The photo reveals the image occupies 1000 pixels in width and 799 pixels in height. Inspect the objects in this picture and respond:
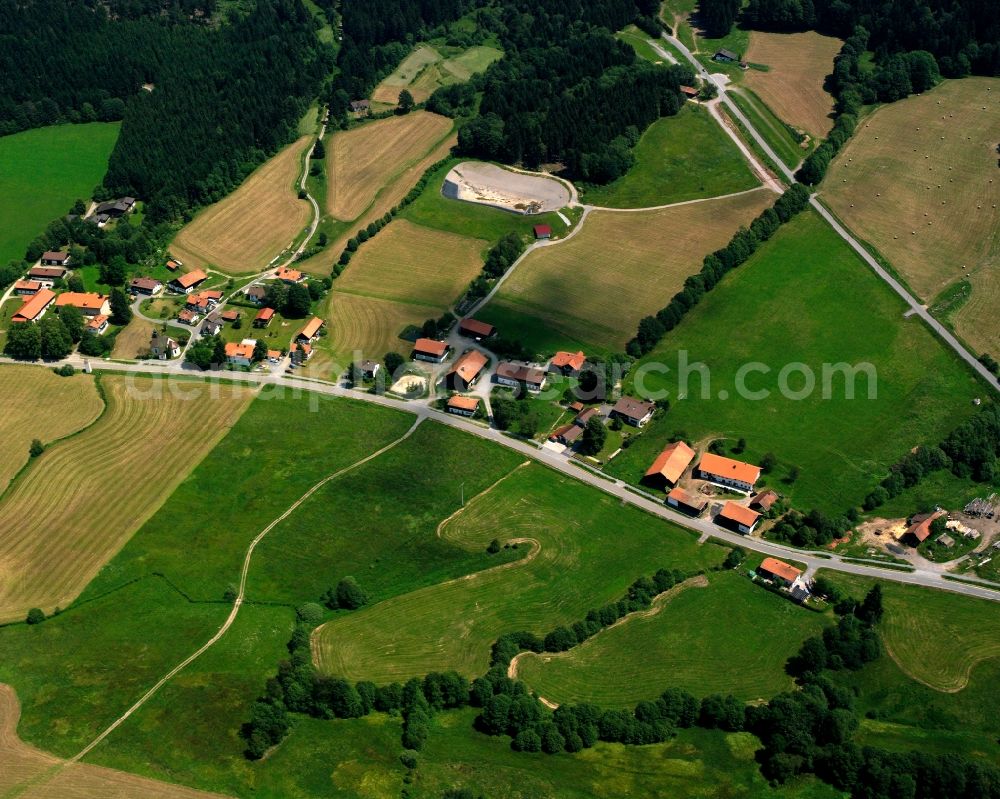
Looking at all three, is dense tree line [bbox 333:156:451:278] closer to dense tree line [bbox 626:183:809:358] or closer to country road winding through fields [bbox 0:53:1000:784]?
country road winding through fields [bbox 0:53:1000:784]

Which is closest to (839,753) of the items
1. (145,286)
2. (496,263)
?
(496,263)

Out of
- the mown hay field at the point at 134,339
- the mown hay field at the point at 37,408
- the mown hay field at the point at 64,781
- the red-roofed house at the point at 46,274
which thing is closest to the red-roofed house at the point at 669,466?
Answer: the mown hay field at the point at 64,781

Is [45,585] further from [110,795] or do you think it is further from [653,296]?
[653,296]

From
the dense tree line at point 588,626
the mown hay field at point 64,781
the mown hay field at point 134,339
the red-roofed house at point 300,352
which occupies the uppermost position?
the red-roofed house at point 300,352

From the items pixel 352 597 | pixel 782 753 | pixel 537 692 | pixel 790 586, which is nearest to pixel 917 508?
pixel 790 586

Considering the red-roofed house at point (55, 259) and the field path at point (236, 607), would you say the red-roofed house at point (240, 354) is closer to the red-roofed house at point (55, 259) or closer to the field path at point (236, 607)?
the field path at point (236, 607)

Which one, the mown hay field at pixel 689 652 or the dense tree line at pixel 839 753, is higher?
the dense tree line at pixel 839 753
